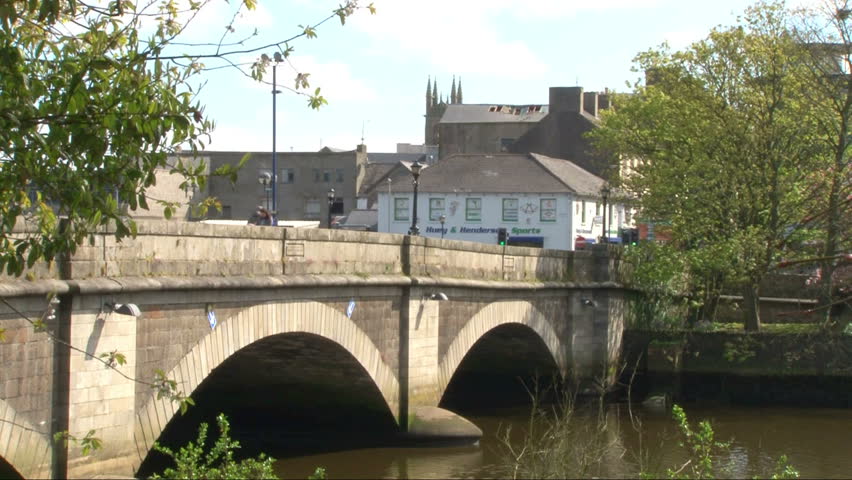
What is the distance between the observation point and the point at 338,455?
21.7 meters

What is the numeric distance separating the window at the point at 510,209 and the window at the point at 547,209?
4.25 feet

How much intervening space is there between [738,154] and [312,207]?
180 feet

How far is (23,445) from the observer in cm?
1271

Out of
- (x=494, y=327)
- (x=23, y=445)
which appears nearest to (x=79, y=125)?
(x=23, y=445)

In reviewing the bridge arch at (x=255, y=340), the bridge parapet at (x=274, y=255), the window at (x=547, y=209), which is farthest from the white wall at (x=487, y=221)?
the bridge arch at (x=255, y=340)

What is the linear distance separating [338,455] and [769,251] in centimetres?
1531

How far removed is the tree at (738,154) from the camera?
32.4 meters

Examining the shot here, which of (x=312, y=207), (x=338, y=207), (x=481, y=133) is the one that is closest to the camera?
(x=338, y=207)

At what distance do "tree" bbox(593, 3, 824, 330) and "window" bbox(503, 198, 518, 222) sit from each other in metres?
28.4

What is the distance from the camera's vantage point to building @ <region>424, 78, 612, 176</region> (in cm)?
7588

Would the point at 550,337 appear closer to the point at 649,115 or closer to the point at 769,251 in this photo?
the point at 769,251

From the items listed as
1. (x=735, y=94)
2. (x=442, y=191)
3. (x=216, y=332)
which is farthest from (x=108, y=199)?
(x=442, y=191)

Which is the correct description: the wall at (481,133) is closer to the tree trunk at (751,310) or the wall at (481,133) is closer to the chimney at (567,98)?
the chimney at (567,98)

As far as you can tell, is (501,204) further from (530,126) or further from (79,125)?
(79,125)
